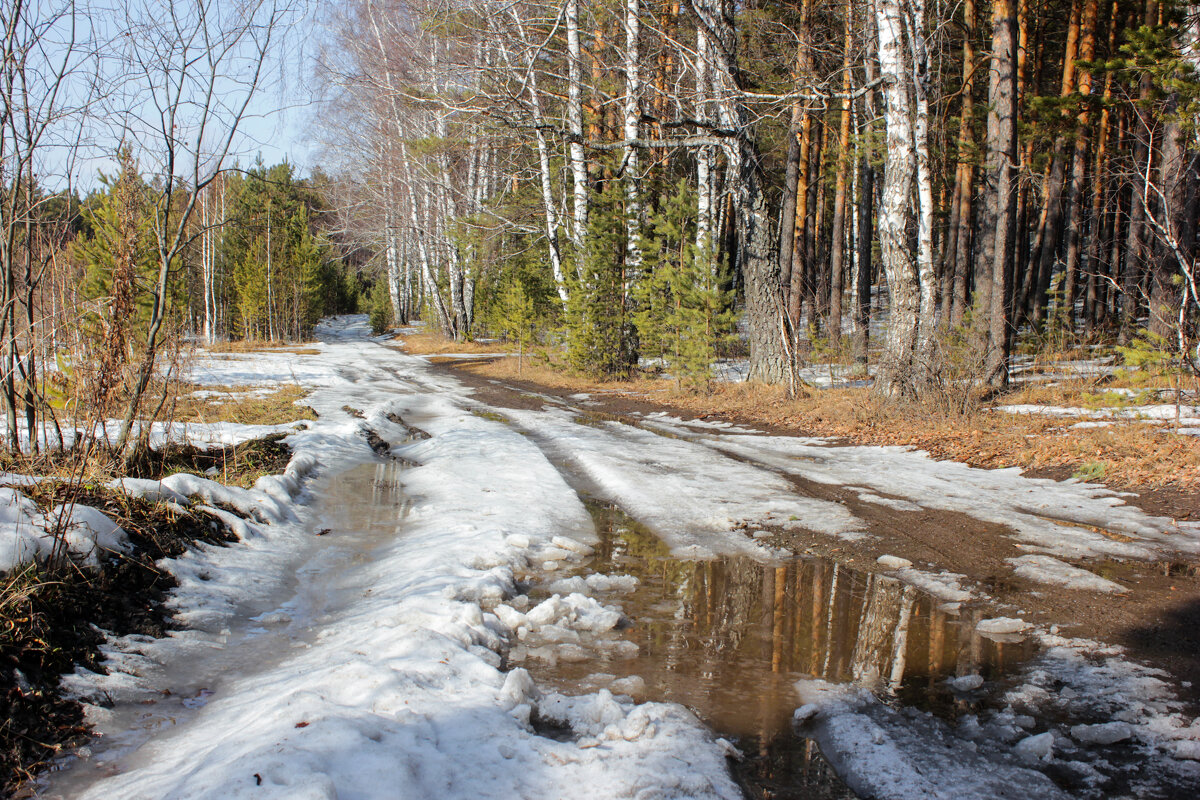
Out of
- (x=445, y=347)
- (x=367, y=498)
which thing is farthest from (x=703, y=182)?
(x=445, y=347)

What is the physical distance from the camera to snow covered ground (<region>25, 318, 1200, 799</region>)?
2.38m

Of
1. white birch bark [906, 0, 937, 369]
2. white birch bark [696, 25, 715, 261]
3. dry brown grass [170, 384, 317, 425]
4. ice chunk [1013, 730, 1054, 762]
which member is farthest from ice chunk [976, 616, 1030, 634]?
white birch bark [696, 25, 715, 261]

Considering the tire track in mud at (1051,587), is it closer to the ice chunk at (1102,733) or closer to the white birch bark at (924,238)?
the ice chunk at (1102,733)

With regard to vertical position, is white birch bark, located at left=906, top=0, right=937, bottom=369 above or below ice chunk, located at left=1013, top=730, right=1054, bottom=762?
above

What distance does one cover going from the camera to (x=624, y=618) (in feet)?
12.8

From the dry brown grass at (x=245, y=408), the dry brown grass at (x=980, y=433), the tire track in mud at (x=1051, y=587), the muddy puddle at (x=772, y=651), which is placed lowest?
the muddy puddle at (x=772, y=651)

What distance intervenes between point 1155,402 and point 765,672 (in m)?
8.69

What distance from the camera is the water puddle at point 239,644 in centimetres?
249

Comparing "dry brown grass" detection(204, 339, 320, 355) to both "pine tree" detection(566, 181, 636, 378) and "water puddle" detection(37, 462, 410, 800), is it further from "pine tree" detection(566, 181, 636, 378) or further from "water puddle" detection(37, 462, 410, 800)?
"water puddle" detection(37, 462, 410, 800)

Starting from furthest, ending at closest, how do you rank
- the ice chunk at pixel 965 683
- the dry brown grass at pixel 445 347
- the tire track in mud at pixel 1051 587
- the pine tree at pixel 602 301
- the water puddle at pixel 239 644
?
1. the dry brown grass at pixel 445 347
2. the pine tree at pixel 602 301
3. the tire track in mud at pixel 1051 587
4. the ice chunk at pixel 965 683
5. the water puddle at pixel 239 644

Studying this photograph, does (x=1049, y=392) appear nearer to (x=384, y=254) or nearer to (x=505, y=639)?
(x=505, y=639)

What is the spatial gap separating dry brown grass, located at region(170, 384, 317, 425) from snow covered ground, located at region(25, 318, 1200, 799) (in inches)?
126

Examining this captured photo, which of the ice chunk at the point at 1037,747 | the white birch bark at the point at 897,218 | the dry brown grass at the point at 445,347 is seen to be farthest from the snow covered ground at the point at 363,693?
the dry brown grass at the point at 445,347

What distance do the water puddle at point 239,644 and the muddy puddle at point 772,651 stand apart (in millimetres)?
1326
